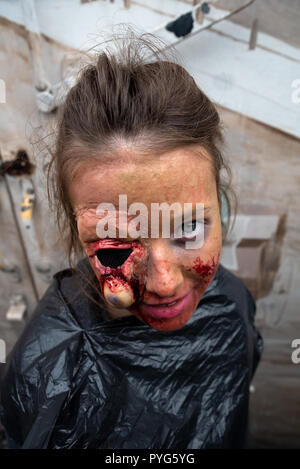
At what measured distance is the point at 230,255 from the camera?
1632 millimetres

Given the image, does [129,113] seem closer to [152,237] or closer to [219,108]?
[152,237]

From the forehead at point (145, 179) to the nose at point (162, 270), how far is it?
0.35 ft

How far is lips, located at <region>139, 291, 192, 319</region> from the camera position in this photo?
2.55 feet

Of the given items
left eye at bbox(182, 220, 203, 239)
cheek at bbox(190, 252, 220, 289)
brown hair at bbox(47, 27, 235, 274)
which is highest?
brown hair at bbox(47, 27, 235, 274)

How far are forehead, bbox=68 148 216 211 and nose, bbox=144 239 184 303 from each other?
0.11m

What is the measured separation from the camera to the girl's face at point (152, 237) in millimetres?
639

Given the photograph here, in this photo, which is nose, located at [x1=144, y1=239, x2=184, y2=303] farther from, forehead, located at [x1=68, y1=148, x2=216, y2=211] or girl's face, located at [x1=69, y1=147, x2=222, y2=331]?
forehead, located at [x1=68, y1=148, x2=216, y2=211]

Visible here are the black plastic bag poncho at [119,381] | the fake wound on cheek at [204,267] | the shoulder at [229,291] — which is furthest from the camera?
the shoulder at [229,291]

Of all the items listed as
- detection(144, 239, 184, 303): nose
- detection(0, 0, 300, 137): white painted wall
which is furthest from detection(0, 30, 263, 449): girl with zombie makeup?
detection(0, 0, 300, 137): white painted wall

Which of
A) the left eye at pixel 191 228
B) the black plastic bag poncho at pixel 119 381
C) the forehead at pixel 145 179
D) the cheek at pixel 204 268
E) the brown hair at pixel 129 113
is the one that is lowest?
the black plastic bag poncho at pixel 119 381

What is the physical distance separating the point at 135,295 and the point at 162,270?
0.09 m

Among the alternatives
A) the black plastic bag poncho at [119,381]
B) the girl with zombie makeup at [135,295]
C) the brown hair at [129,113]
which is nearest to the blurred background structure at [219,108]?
the girl with zombie makeup at [135,295]

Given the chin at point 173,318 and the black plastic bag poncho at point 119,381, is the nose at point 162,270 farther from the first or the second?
the black plastic bag poncho at point 119,381

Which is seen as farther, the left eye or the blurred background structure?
the blurred background structure
